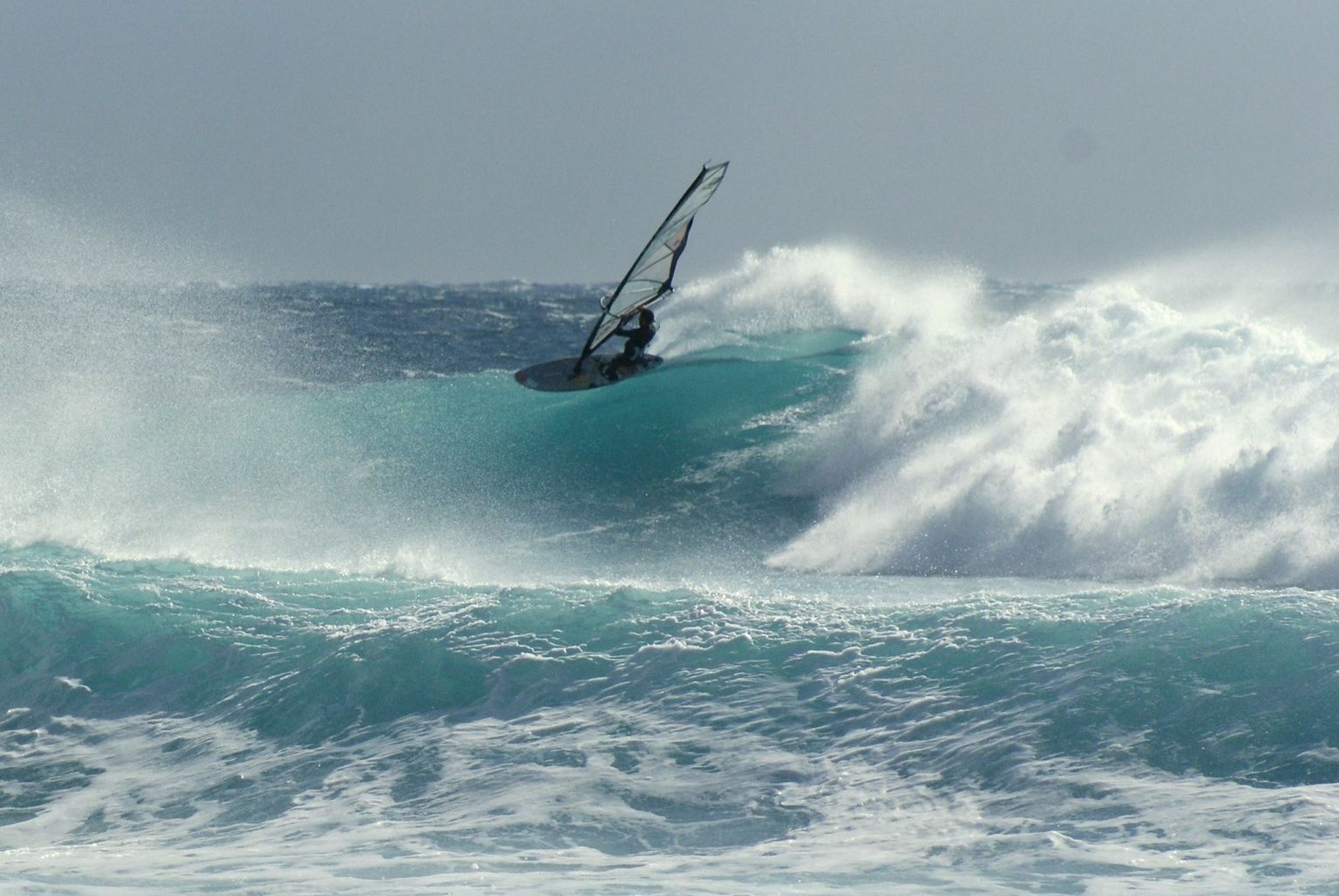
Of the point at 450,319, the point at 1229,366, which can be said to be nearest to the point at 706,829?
the point at 1229,366

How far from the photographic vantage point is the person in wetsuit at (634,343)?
10031 millimetres

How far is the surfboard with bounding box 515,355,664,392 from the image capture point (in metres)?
10.4

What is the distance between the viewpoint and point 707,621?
9406 millimetres

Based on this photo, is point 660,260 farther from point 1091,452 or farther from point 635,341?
point 1091,452

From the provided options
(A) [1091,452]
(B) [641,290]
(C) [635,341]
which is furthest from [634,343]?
(A) [1091,452]

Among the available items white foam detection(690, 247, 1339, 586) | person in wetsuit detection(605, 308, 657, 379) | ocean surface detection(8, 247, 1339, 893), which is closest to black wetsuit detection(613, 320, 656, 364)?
person in wetsuit detection(605, 308, 657, 379)

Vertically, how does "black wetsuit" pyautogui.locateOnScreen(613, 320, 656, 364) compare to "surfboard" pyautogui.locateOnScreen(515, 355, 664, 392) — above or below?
above

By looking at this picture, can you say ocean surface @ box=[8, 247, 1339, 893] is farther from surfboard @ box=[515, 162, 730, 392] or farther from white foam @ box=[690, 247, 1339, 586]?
surfboard @ box=[515, 162, 730, 392]

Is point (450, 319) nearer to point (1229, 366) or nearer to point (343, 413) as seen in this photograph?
point (343, 413)

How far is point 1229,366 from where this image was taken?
14859 millimetres

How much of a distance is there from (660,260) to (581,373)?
3.78 ft

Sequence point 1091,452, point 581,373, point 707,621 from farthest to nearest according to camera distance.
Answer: point 1091,452
point 581,373
point 707,621

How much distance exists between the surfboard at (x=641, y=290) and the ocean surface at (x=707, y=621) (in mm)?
1729

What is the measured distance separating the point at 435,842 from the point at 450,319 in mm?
29306
